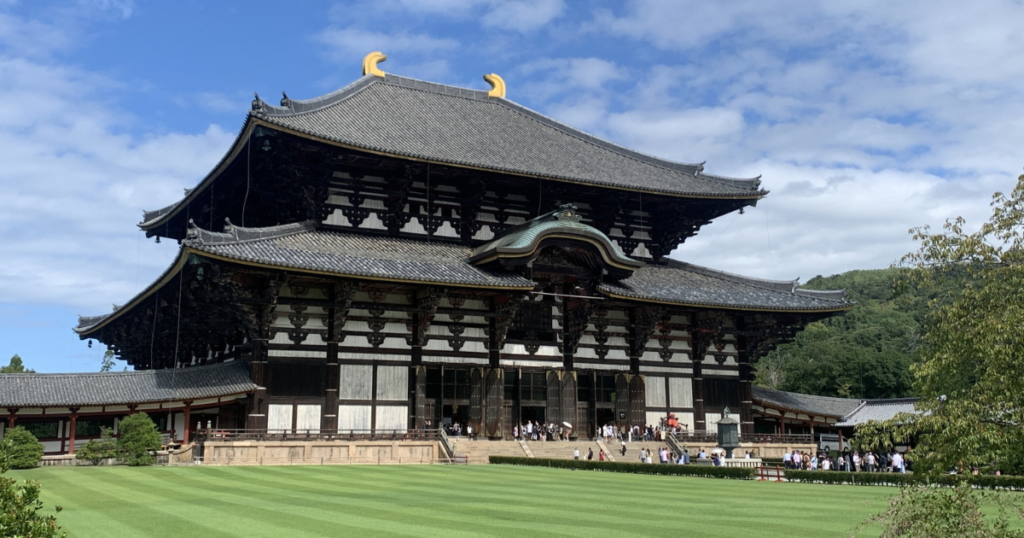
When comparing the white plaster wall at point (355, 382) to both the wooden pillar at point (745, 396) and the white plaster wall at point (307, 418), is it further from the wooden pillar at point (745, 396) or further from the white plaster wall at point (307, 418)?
the wooden pillar at point (745, 396)

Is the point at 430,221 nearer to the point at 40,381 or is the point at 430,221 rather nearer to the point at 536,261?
the point at 536,261

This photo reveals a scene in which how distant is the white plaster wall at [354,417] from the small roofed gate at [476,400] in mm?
4835

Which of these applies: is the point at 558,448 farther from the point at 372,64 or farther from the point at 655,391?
the point at 372,64

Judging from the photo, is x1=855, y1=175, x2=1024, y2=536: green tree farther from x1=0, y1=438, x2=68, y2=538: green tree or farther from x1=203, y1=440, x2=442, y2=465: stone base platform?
x1=203, y1=440, x2=442, y2=465: stone base platform

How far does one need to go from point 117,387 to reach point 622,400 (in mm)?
23215

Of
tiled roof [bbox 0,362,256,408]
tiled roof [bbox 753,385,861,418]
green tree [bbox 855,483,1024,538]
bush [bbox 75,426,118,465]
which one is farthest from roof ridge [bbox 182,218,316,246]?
green tree [bbox 855,483,1024,538]

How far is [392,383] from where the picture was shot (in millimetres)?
39406

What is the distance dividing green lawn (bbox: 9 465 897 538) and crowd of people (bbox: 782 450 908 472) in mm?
11539

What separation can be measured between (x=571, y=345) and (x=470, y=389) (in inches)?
222

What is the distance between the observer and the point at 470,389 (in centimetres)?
4116

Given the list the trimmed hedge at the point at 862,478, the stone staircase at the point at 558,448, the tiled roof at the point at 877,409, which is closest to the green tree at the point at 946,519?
the trimmed hedge at the point at 862,478

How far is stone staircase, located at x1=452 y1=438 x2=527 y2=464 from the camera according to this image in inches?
1481

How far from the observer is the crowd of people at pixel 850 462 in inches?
1492

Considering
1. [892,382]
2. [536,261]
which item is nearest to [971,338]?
[536,261]
